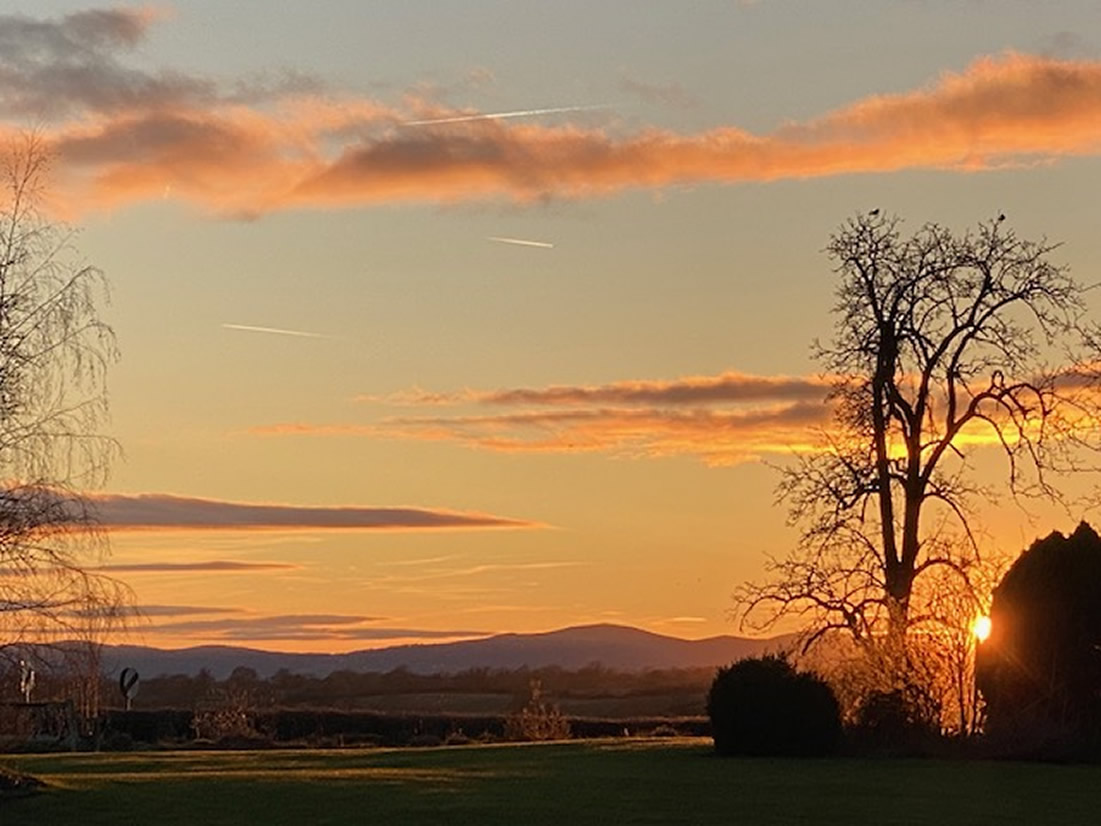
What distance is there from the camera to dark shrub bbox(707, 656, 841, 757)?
41000 millimetres

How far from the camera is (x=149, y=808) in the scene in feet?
→ 96.9

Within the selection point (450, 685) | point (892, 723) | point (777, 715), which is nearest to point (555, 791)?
point (777, 715)

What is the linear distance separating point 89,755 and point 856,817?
896 inches

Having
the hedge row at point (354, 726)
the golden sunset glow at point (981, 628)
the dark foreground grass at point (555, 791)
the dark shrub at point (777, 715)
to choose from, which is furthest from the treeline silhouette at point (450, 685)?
the dark foreground grass at point (555, 791)

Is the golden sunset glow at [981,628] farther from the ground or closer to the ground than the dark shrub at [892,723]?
farther from the ground

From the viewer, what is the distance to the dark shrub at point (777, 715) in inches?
1614

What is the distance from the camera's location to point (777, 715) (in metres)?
41.0

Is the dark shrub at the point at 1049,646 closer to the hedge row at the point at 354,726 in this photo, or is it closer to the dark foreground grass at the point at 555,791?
the dark foreground grass at the point at 555,791

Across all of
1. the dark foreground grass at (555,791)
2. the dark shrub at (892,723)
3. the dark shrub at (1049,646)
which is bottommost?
the dark foreground grass at (555,791)

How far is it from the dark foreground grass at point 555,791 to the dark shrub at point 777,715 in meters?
0.95

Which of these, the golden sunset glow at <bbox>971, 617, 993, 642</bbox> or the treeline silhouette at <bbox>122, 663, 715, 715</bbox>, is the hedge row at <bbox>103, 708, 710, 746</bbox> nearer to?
the golden sunset glow at <bbox>971, 617, 993, 642</bbox>

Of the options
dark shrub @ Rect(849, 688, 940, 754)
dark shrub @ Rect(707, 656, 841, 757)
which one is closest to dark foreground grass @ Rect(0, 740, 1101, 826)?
dark shrub @ Rect(707, 656, 841, 757)

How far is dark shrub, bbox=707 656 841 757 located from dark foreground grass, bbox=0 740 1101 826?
0.95 m

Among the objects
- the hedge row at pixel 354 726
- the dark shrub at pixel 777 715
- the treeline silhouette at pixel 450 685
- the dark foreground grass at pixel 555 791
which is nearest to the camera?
the dark foreground grass at pixel 555 791
